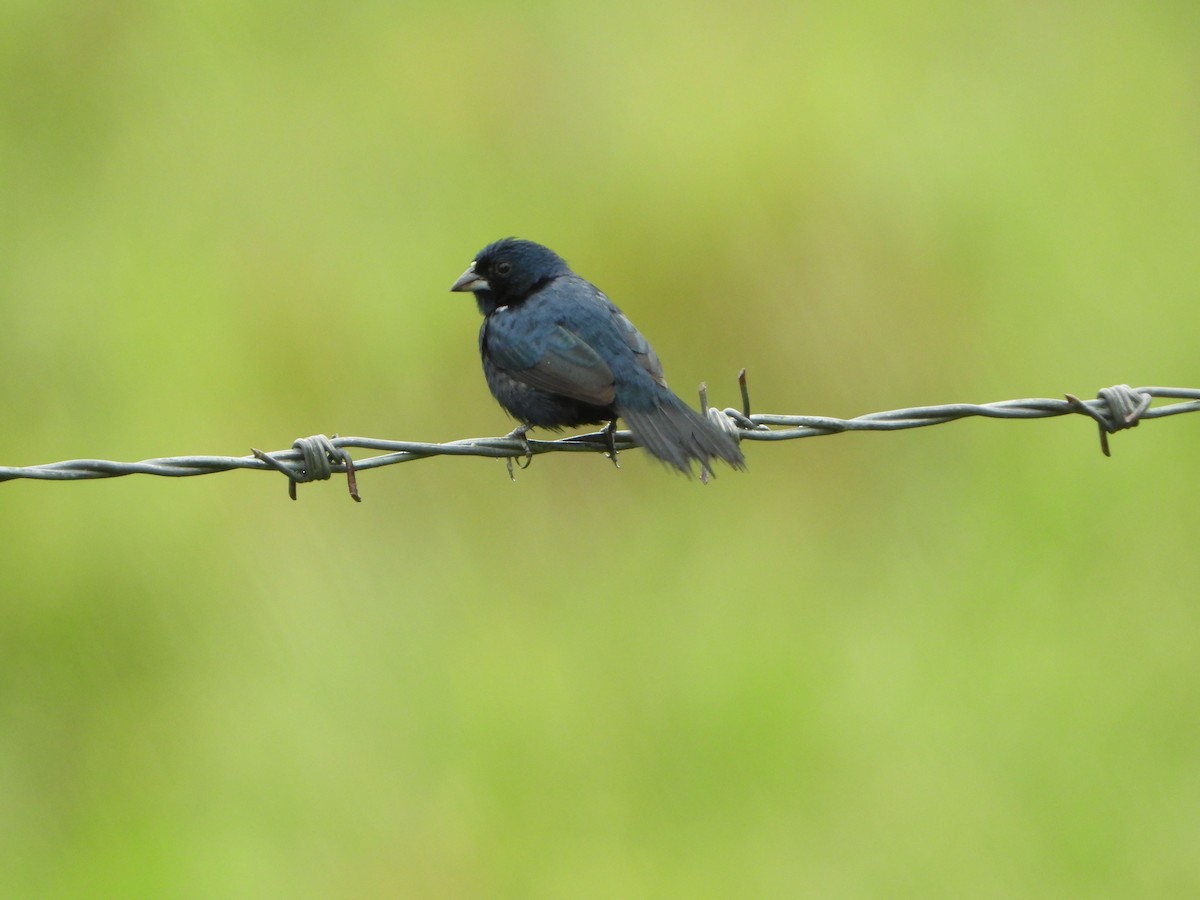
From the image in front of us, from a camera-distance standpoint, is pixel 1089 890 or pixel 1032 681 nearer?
pixel 1089 890

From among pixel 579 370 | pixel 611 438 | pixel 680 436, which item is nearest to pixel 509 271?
pixel 579 370

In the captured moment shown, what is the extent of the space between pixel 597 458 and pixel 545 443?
3376 millimetres

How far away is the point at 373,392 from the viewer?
8.18 m

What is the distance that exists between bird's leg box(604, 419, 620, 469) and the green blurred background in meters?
1.97

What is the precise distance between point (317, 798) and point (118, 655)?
59.1 inches

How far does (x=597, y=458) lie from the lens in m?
7.91

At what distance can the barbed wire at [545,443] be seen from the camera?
3.74m

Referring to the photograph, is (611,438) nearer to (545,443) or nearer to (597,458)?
(545,443)

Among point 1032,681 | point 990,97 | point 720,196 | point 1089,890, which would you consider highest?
point 990,97

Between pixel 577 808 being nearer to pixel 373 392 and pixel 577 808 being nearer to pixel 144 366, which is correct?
pixel 373 392

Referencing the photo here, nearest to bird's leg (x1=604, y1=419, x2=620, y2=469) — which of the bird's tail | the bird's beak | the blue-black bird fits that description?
the blue-black bird

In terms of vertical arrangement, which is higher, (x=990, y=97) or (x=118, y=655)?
(x=990, y=97)

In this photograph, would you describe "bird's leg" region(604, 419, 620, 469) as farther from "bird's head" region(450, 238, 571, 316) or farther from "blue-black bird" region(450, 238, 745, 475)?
"bird's head" region(450, 238, 571, 316)

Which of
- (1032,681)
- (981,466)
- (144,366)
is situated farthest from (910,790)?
(144,366)
